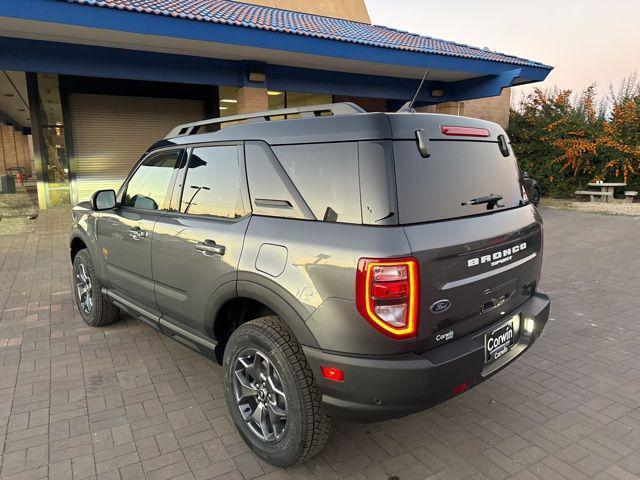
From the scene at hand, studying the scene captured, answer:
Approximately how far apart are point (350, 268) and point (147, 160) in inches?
97.9

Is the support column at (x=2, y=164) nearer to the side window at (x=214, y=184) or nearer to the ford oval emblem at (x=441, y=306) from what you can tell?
the side window at (x=214, y=184)

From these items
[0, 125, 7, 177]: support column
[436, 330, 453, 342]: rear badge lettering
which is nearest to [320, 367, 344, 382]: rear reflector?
[436, 330, 453, 342]: rear badge lettering

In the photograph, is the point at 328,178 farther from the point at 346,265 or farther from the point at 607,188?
the point at 607,188

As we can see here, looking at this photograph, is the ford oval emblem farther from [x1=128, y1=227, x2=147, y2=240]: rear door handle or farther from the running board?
[x1=128, y1=227, x2=147, y2=240]: rear door handle

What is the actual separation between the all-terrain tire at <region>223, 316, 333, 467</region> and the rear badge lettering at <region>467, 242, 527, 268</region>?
1015 millimetres

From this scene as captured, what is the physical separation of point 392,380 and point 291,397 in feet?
1.85

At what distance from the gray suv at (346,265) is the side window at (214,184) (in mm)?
11

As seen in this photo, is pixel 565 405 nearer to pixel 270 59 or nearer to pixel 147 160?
pixel 147 160

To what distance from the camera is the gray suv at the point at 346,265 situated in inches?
82.5

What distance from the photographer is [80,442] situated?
8.99 feet

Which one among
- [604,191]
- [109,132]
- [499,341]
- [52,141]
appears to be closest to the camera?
[499,341]

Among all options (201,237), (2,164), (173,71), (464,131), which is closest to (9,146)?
(2,164)

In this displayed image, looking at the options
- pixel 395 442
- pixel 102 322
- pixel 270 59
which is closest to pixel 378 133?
pixel 395 442

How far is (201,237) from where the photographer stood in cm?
288
